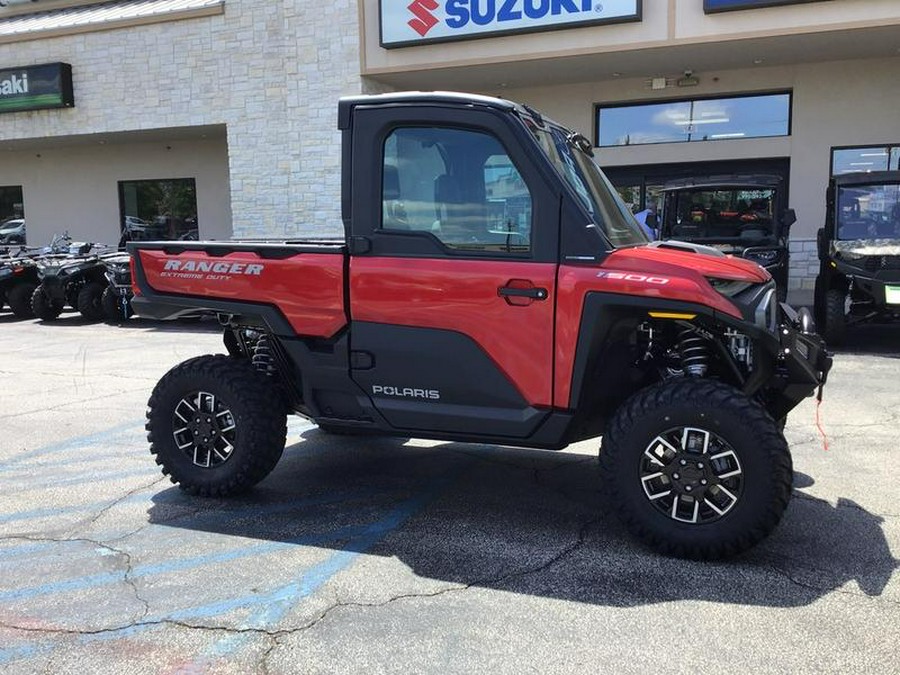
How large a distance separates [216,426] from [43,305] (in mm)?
11499

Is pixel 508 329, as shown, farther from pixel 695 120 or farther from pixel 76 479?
pixel 695 120

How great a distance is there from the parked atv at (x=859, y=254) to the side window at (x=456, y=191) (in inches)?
272

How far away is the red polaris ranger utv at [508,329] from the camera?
11.8 ft

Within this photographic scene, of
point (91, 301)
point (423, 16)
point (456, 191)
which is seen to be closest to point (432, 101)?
point (456, 191)

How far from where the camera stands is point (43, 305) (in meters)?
14.2

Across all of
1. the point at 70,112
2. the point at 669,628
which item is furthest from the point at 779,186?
the point at 70,112

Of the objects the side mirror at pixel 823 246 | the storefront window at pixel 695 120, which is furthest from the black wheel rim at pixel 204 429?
the storefront window at pixel 695 120

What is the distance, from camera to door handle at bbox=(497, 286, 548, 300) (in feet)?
12.3

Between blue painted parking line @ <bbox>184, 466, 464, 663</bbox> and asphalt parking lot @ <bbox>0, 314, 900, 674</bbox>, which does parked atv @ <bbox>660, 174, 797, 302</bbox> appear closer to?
asphalt parking lot @ <bbox>0, 314, 900, 674</bbox>

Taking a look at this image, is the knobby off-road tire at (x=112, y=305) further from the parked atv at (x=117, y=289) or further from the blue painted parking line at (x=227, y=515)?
the blue painted parking line at (x=227, y=515)

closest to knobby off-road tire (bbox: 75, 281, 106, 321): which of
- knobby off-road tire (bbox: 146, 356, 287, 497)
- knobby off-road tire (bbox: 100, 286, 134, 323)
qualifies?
knobby off-road tire (bbox: 100, 286, 134, 323)

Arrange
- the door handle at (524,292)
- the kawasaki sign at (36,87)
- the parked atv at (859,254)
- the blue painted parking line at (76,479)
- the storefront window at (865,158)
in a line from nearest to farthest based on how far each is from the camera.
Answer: the door handle at (524,292), the blue painted parking line at (76,479), the parked atv at (859,254), the storefront window at (865,158), the kawasaki sign at (36,87)

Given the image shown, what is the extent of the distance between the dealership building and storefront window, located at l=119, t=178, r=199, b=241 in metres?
1.31

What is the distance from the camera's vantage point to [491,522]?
13.8ft
